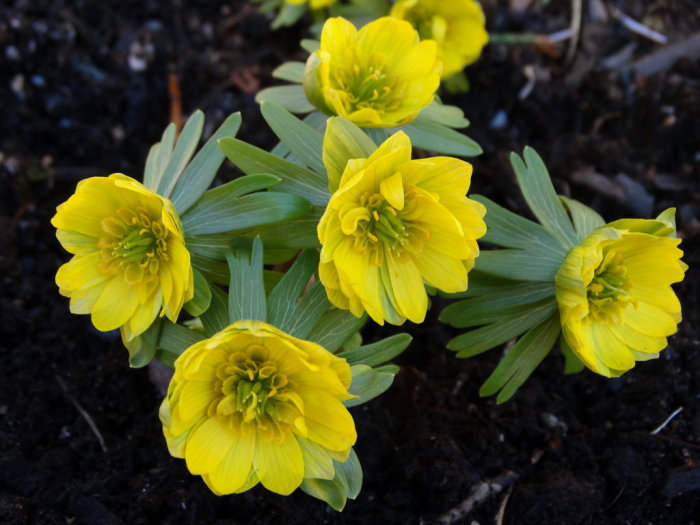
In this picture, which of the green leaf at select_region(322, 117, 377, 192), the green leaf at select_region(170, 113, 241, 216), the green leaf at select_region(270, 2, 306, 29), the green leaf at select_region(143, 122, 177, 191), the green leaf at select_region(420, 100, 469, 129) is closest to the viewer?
the green leaf at select_region(322, 117, 377, 192)

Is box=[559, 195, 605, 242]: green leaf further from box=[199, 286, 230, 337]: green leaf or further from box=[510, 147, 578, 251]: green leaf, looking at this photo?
box=[199, 286, 230, 337]: green leaf

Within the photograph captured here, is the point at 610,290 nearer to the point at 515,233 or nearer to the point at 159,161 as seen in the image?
the point at 515,233

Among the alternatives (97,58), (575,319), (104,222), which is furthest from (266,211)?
(97,58)

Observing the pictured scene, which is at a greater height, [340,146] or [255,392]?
[340,146]

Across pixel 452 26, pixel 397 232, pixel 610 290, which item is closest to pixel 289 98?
pixel 397 232

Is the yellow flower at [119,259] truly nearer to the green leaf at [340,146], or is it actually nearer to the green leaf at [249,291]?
the green leaf at [249,291]

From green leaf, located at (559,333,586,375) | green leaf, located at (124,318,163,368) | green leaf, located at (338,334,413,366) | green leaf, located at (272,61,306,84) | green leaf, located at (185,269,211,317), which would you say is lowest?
green leaf, located at (559,333,586,375)

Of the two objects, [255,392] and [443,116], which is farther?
[443,116]

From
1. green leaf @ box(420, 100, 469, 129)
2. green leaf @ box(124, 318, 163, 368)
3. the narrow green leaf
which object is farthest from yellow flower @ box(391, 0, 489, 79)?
green leaf @ box(124, 318, 163, 368)
